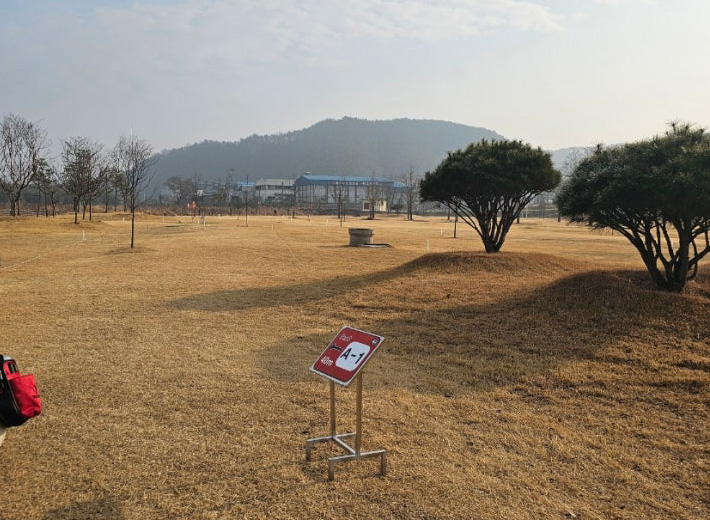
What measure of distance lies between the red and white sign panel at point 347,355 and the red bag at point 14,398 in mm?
2338

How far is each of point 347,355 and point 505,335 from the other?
17.6 feet

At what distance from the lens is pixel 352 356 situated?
4891 mm

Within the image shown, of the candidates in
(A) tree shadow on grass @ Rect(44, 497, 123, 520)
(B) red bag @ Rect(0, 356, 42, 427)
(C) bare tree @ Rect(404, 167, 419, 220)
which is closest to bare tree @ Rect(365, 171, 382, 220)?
(C) bare tree @ Rect(404, 167, 419, 220)

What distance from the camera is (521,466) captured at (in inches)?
197

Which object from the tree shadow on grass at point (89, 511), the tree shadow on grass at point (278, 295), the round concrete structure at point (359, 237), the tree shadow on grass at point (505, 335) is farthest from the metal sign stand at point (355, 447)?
the round concrete structure at point (359, 237)

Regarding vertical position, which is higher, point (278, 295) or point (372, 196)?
point (372, 196)

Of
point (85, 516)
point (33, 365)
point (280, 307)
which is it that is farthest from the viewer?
point (280, 307)

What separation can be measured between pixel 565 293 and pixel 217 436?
788 centimetres

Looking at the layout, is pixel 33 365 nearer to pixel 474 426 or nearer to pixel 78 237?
pixel 474 426

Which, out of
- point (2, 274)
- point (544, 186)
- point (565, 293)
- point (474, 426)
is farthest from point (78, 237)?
point (474, 426)

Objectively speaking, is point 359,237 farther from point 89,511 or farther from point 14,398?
point 89,511

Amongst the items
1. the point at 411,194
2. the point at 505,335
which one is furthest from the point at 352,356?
the point at 411,194

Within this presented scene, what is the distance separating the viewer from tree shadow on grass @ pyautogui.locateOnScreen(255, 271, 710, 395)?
774 cm

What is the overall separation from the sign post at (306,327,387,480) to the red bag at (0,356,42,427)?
2.32 metres
